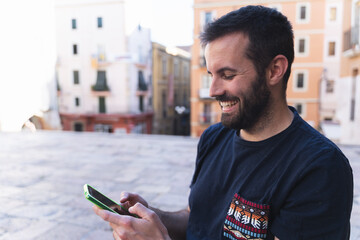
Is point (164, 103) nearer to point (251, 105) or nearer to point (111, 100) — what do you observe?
point (111, 100)

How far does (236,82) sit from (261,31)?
193mm

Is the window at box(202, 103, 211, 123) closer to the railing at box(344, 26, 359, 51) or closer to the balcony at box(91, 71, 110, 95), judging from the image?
the balcony at box(91, 71, 110, 95)

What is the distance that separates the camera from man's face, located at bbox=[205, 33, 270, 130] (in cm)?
110

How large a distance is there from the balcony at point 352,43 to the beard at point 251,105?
1016 centimetres

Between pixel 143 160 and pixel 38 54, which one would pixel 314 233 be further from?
pixel 38 54

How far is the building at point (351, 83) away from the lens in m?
9.72

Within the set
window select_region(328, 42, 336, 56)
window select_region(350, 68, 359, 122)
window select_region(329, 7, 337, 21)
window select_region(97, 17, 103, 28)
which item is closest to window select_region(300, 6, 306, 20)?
window select_region(329, 7, 337, 21)

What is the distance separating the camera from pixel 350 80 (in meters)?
10.4

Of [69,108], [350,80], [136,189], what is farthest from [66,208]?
[69,108]

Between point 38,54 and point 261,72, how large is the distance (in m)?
16.8

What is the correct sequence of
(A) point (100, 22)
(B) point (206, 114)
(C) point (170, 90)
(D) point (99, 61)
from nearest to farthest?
1. (B) point (206, 114)
2. (A) point (100, 22)
3. (D) point (99, 61)
4. (C) point (170, 90)

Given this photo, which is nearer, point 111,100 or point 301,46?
point 301,46

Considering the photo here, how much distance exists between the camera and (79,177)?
411 centimetres

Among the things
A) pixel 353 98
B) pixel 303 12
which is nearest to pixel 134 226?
pixel 353 98
